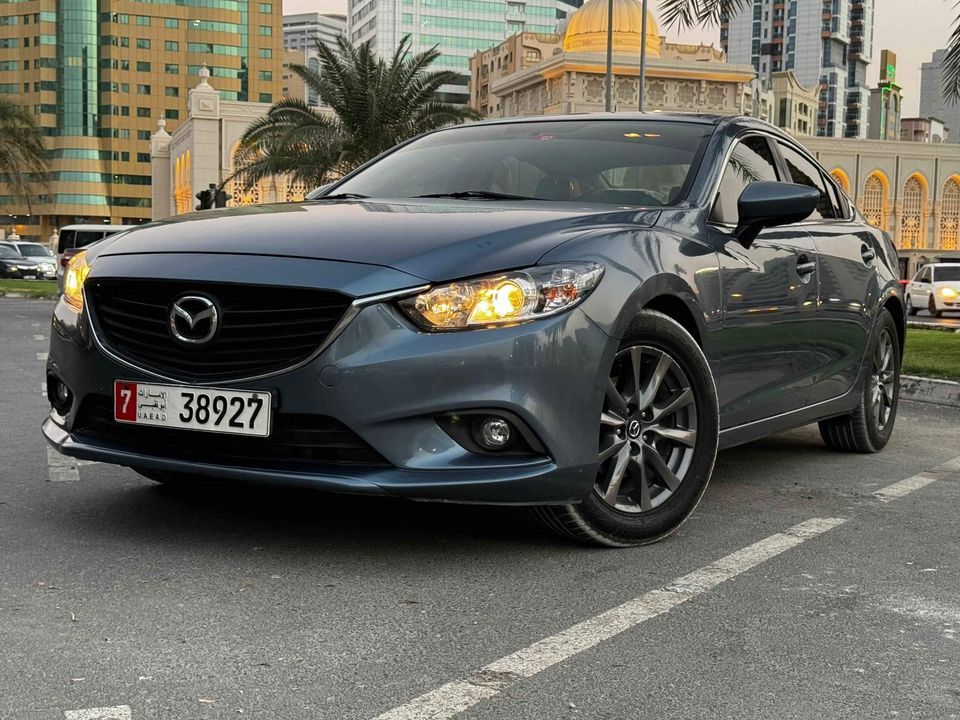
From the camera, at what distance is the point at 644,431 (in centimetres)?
410

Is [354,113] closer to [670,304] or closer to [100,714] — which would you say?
[670,304]

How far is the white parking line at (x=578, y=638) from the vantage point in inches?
104

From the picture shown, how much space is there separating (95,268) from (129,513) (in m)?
0.92

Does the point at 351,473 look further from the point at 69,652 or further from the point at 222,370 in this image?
the point at 69,652

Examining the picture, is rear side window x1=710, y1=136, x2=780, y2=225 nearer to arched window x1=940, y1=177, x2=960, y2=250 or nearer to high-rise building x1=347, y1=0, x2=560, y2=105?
arched window x1=940, y1=177, x2=960, y2=250

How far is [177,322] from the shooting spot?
3.72m

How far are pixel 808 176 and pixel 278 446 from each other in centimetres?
333

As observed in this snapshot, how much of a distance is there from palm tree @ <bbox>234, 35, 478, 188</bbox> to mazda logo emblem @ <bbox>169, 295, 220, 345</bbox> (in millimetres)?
24943

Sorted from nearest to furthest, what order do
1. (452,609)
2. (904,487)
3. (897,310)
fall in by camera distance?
1. (452,609)
2. (904,487)
3. (897,310)

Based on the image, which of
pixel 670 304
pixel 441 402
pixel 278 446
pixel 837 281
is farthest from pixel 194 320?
pixel 837 281

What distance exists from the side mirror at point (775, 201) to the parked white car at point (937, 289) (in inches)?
1121

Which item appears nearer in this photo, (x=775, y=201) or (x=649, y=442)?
(x=649, y=442)

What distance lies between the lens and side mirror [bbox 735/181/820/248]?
15.2 feet

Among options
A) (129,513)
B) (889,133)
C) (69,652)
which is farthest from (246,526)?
(889,133)
